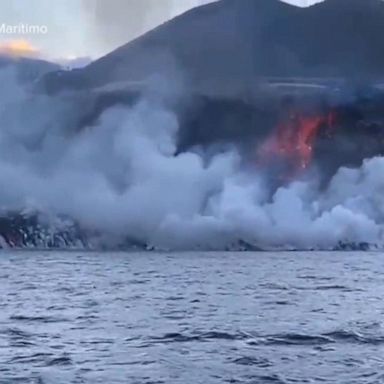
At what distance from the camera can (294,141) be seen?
99188 mm

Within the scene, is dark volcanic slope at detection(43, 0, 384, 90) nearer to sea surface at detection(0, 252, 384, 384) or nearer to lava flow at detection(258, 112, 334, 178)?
lava flow at detection(258, 112, 334, 178)

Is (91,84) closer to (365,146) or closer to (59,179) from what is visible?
(59,179)

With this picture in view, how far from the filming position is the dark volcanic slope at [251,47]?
102m

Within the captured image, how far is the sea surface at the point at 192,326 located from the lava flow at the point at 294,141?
116ft

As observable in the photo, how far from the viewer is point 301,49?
10406 centimetres

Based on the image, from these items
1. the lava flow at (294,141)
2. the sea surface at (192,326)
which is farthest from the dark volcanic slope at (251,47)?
the sea surface at (192,326)

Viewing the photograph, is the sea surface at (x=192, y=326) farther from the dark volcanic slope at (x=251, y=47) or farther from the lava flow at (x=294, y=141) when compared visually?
the dark volcanic slope at (x=251, y=47)

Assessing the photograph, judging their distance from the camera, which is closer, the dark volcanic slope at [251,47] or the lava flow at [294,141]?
the lava flow at [294,141]

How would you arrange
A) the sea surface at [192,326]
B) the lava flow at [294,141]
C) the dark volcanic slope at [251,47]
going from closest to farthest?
1. the sea surface at [192,326]
2. the lava flow at [294,141]
3. the dark volcanic slope at [251,47]

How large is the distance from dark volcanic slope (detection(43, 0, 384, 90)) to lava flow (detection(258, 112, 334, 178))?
5.72 m

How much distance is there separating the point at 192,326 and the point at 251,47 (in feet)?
235

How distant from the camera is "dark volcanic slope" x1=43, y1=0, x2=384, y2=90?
336 feet

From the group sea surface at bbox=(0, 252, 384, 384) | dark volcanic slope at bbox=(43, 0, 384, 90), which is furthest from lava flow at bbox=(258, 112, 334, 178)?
sea surface at bbox=(0, 252, 384, 384)

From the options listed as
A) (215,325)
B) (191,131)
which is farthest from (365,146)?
(215,325)
